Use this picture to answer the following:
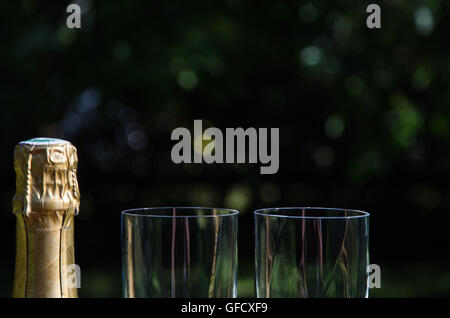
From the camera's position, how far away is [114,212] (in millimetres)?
5598

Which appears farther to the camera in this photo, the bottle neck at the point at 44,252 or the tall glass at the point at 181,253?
the bottle neck at the point at 44,252

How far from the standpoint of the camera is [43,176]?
0.98m

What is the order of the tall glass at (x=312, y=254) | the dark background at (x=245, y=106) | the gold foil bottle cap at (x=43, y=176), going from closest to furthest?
the tall glass at (x=312, y=254) < the gold foil bottle cap at (x=43, y=176) < the dark background at (x=245, y=106)

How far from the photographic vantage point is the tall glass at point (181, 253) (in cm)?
86

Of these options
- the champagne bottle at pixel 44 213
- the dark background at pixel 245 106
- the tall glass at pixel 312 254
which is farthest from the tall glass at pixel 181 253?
the dark background at pixel 245 106

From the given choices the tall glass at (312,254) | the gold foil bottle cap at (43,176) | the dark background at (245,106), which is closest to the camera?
the tall glass at (312,254)

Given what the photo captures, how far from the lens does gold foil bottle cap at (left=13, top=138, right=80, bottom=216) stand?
972 mm

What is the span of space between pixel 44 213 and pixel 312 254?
0.40 metres

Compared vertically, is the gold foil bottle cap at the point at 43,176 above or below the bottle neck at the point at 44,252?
above

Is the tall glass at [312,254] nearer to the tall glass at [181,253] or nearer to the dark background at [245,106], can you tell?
the tall glass at [181,253]

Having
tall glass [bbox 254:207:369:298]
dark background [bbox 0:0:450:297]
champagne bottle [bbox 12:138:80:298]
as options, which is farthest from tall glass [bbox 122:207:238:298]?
dark background [bbox 0:0:450:297]

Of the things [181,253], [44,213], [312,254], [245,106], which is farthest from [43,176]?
[245,106]

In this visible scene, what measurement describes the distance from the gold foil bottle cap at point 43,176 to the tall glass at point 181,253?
152mm
